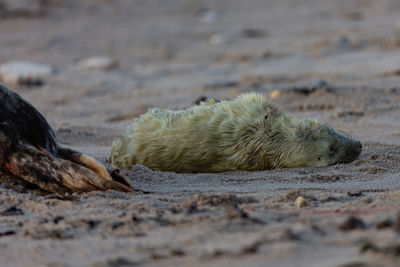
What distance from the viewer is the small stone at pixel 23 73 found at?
32.0ft

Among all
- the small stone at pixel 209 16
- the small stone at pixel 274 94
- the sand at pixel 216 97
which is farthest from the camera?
the small stone at pixel 209 16

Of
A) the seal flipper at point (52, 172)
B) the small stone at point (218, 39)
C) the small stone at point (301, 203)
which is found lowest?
the small stone at point (301, 203)

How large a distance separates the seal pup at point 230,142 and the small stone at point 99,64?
19.5ft

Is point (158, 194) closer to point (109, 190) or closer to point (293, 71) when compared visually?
point (109, 190)

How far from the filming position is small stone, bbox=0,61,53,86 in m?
9.76

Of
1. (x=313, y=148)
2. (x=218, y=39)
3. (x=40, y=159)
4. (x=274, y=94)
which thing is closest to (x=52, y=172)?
(x=40, y=159)

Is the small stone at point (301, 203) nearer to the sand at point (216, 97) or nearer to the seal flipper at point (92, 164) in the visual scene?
the sand at point (216, 97)

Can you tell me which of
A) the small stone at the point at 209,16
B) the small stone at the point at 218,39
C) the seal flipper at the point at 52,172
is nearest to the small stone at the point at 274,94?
the seal flipper at the point at 52,172

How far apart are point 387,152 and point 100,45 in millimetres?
7991

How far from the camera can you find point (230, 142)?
176 inches

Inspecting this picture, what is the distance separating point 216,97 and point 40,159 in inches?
150

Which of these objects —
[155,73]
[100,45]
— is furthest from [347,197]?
[100,45]

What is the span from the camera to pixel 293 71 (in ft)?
29.3

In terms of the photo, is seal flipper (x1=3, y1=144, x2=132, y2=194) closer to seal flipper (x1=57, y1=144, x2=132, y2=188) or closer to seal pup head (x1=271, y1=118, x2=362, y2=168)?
seal flipper (x1=57, y1=144, x2=132, y2=188)
